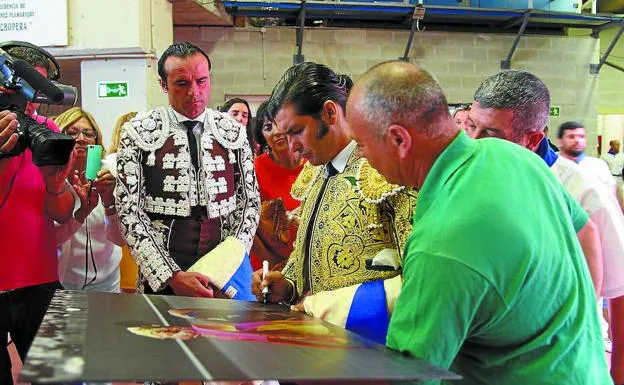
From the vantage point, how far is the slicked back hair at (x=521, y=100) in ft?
5.95

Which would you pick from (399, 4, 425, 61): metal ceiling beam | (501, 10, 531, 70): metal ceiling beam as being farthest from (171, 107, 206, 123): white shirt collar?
(501, 10, 531, 70): metal ceiling beam

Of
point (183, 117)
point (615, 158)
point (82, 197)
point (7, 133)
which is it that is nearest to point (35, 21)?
point (82, 197)

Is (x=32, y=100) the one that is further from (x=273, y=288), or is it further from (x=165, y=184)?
(x=273, y=288)

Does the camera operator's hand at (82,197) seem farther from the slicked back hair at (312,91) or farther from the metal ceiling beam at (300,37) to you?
the metal ceiling beam at (300,37)

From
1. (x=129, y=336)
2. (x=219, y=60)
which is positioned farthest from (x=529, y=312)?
(x=219, y=60)

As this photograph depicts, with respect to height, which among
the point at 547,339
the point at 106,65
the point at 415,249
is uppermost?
the point at 106,65

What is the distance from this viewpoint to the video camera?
1.73 metres

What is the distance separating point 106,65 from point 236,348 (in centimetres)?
438

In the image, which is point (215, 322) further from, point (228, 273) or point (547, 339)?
point (228, 273)

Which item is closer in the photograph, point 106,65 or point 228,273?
point 228,273

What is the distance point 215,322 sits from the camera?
113 cm

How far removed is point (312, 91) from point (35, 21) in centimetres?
399

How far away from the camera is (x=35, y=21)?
15.9ft

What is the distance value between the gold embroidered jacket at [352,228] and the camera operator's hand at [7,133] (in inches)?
31.6
